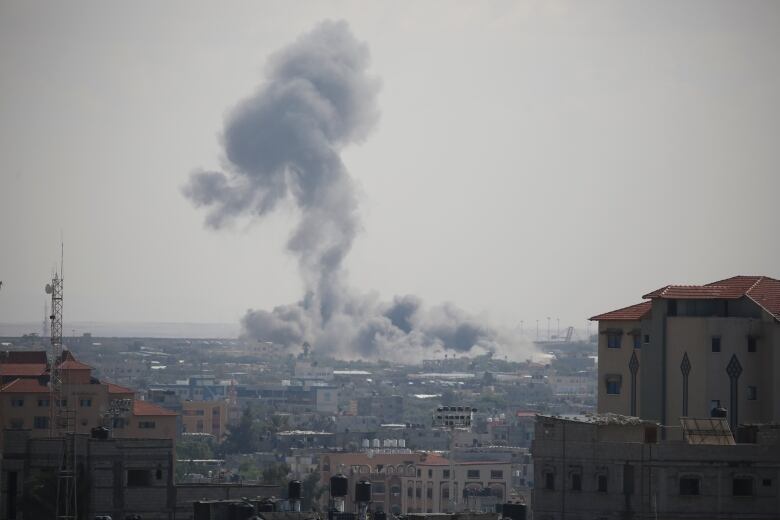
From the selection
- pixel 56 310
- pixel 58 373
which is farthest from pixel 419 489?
pixel 56 310

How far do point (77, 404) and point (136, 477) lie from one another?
5914 cm

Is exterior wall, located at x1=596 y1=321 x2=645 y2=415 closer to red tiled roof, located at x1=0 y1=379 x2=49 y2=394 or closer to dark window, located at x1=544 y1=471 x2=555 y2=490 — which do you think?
dark window, located at x1=544 y1=471 x2=555 y2=490

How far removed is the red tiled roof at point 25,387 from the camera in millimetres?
130375

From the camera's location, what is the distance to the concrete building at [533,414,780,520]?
63750 mm

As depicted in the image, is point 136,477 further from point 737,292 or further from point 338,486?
point 737,292

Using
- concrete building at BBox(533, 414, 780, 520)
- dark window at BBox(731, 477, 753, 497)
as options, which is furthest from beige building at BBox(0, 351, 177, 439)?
dark window at BBox(731, 477, 753, 497)

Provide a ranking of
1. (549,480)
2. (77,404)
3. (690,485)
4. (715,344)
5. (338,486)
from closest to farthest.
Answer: (690,485) → (549,480) → (338,486) → (715,344) → (77,404)

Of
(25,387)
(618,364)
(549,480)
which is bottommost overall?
(549,480)

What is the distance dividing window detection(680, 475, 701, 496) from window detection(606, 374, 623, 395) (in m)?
22.9

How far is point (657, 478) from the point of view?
64.1m

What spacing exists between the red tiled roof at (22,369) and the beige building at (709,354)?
59.0 metres

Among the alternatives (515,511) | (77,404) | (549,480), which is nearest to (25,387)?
(77,404)

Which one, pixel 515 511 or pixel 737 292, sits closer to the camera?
pixel 515 511

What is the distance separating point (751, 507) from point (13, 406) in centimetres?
7244
